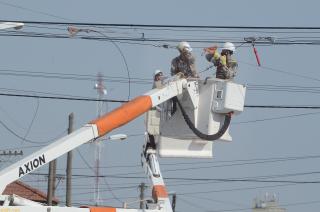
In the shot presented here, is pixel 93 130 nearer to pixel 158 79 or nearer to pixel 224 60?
pixel 158 79

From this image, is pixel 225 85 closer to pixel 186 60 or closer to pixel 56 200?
pixel 186 60

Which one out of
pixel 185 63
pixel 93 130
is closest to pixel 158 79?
pixel 185 63

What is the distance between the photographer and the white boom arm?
14375 mm

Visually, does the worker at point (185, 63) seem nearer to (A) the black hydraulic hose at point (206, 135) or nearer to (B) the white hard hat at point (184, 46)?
(B) the white hard hat at point (184, 46)

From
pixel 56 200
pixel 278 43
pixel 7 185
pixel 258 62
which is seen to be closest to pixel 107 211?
pixel 7 185

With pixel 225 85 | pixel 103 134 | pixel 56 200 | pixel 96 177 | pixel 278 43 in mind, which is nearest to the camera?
pixel 103 134

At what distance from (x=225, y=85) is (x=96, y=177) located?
24581 mm

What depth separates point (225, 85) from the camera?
16.4m

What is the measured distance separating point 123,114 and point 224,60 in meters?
2.48

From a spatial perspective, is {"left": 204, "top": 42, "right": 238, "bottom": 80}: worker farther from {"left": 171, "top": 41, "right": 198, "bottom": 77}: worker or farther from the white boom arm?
the white boom arm

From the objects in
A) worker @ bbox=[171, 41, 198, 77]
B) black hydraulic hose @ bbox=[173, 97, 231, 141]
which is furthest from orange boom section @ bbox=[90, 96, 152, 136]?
worker @ bbox=[171, 41, 198, 77]

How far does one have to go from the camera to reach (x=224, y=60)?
16922mm

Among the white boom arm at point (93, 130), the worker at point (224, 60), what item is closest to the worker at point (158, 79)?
the white boom arm at point (93, 130)

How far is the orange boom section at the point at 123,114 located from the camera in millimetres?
15320
